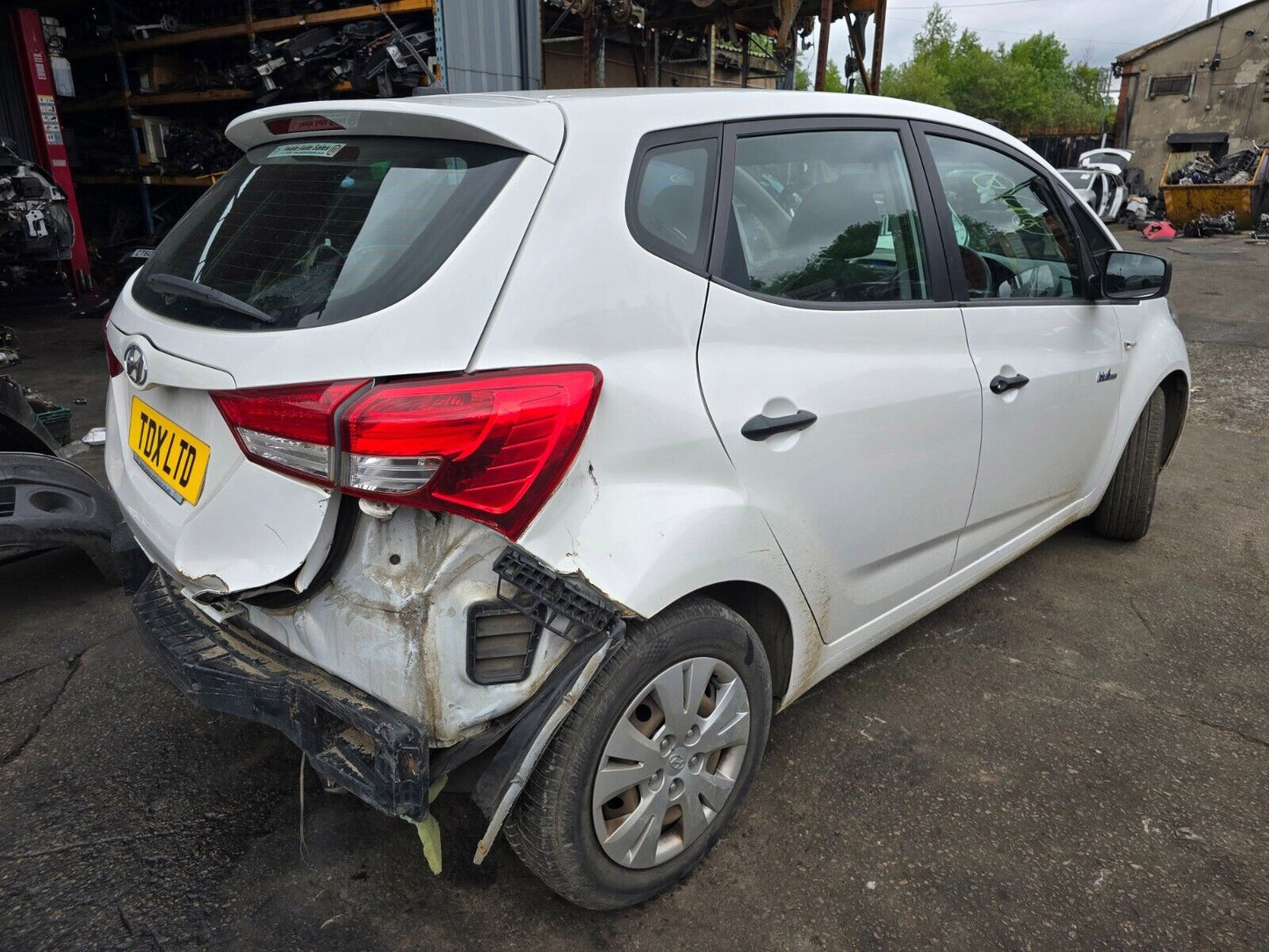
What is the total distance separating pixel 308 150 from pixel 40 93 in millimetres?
10188

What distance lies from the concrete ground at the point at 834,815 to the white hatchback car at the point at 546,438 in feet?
1.01

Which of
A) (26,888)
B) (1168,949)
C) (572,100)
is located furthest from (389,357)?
(1168,949)

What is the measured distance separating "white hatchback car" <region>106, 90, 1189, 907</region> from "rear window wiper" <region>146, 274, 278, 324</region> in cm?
1

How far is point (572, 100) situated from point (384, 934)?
1883 millimetres

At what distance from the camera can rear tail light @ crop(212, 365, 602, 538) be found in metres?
1.55

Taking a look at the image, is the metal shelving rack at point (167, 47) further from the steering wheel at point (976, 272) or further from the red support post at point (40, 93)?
the steering wheel at point (976, 272)

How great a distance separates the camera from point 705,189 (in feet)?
6.56

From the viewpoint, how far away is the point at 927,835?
2.29 m

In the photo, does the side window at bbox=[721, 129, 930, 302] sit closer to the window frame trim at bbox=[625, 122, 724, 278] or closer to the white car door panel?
the window frame trim at bbox=[625, 122, 724, 278]

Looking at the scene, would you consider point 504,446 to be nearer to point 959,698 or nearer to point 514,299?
point 514,299

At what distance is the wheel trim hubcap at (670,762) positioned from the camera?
1854 mm

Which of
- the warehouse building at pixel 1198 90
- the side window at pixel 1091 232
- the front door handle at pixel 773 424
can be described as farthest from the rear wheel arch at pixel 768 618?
the warehouse building at pixel 1198 90

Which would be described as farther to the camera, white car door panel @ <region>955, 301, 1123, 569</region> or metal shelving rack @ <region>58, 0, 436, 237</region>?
metal shelving rack @ <region>58, 0, 436, 237</region>

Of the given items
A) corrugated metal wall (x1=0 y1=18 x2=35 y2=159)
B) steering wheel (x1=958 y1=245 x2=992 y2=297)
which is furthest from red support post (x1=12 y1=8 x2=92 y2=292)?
steering wheel (x1=958 y1=245 x2=992 y2=297)
